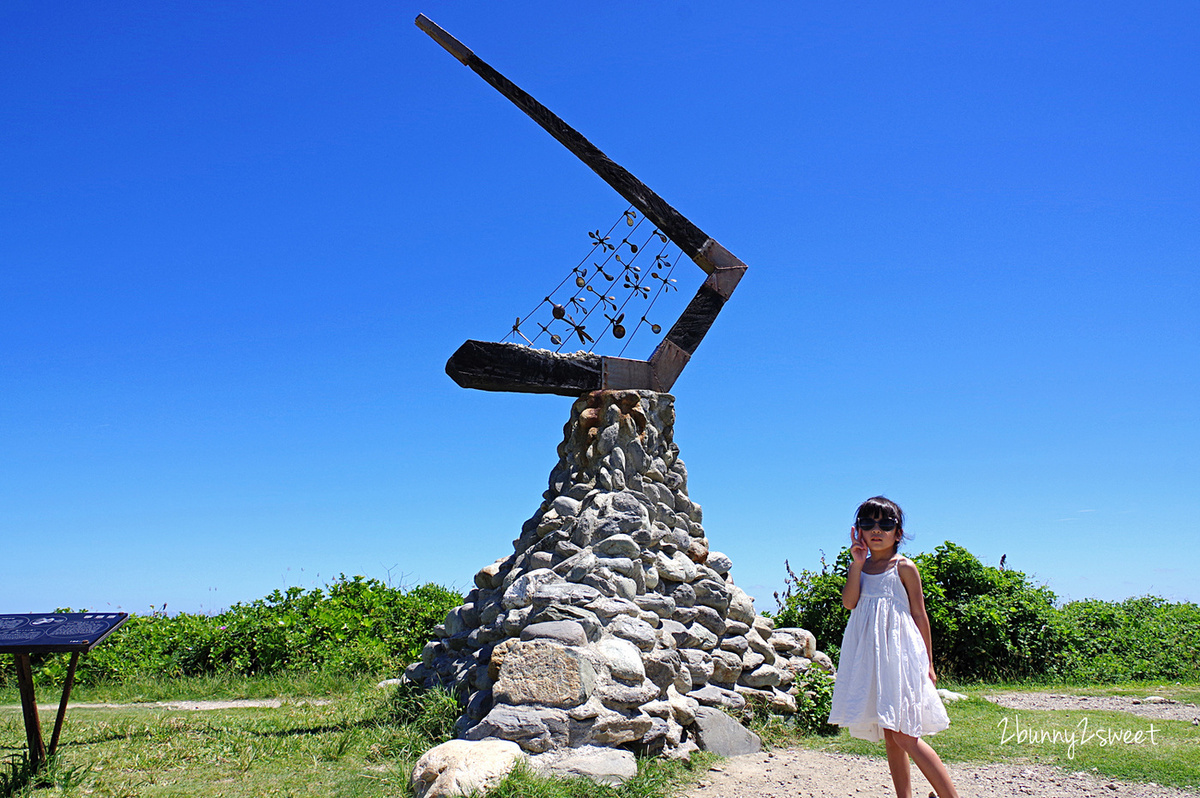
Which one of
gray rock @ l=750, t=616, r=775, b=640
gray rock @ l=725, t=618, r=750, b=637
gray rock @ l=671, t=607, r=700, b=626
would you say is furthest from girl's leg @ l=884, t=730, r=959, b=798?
gray rock @ l=750, t=616, r=775, b=640

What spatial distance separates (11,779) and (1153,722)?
29.9ft

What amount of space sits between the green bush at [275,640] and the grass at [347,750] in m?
2.10

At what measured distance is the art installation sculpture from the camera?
5.38 meters

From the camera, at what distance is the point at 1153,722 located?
725 centimetres

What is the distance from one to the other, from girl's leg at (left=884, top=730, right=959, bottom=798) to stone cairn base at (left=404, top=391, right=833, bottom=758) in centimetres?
203

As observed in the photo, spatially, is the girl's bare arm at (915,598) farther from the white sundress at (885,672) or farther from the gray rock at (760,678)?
the gray rock at (760,678)

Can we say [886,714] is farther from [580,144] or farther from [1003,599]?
[1003,599]

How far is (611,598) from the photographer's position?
6.40 m

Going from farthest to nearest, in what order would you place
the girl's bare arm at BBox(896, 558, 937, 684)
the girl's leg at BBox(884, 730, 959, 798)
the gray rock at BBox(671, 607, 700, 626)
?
the gray rock at BBox(671, 607, 700, 626) → the girl's bare arm at BBox(896, 558, 937, 684) → the girl's leg at BBox(884, 730, 959, 798)

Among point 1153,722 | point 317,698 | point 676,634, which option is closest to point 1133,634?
point 1153,722

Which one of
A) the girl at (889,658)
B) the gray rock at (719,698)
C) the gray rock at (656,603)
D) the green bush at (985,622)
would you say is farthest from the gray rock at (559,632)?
the green bush at (985,622)

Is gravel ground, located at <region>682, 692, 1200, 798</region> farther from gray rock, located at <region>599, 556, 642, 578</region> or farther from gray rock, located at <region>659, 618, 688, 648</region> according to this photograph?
gray rock, located at <region>599, 556, 642, 578</region>

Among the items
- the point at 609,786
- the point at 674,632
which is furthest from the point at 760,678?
the point at 609,786

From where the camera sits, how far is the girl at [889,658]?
3.91 metres
